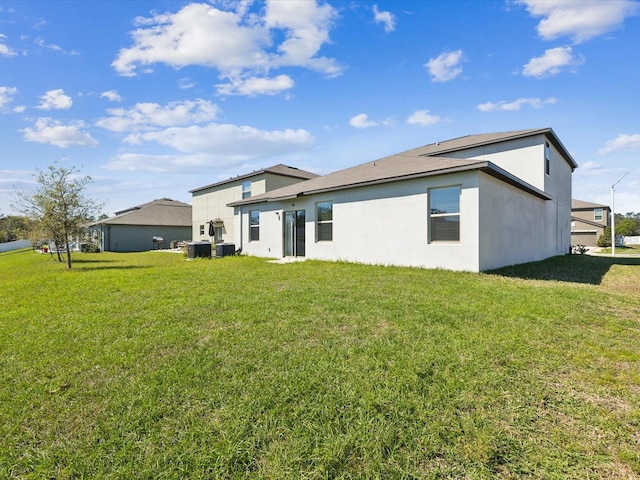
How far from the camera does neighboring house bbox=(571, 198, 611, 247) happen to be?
37.4 m

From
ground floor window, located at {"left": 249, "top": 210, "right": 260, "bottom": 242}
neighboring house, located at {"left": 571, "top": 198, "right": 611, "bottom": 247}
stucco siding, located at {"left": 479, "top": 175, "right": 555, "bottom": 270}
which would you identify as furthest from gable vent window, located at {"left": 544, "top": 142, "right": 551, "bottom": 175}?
neighboring house, located at {"left": 571, "top": 198, "right": 611, "bottom": 247}

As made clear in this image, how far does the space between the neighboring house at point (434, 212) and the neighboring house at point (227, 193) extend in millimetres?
4737

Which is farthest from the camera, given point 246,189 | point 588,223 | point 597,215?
point 597,215

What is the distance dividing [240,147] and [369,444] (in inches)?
929

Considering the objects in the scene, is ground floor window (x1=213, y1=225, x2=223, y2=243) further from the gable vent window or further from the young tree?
the gable vent window

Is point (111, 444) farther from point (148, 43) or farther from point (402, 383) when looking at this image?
point (148, 43)

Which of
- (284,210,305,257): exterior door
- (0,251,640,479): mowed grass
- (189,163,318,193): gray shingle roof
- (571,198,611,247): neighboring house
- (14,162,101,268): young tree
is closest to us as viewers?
(0,251,640,479): mowed grass

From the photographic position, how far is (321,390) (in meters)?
2.77

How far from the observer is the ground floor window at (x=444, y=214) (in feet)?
31.9

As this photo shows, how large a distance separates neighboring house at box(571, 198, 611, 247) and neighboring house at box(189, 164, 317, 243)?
34823 mm

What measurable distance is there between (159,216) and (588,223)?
163 feet

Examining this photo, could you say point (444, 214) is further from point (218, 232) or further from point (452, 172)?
point (218, 232)

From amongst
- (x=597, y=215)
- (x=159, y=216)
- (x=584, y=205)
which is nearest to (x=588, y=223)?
(x=597, y=215)

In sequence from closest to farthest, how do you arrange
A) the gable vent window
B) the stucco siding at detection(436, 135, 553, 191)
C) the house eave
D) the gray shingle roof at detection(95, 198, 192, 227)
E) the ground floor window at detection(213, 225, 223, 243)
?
the house eave, the stucco siding at detection(436, 135, 553, 191), the gable vent window, the ground floor window at detection(213, 225, 223, 243), the gray shingle roof at detection(95, 198, 192, 227)
